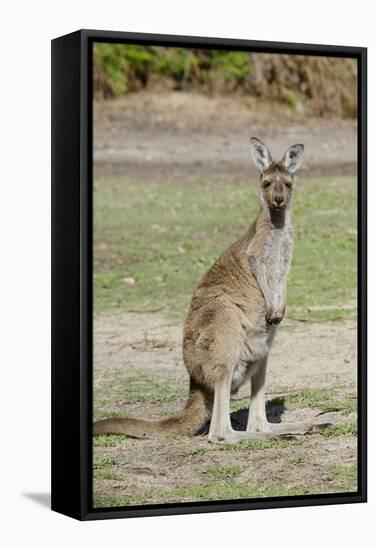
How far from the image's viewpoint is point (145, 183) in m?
15.9

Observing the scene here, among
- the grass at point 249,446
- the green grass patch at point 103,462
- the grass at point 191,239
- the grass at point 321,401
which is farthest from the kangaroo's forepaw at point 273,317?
the grass at point 191,239

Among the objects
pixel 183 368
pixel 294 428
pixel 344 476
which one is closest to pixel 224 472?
pixel 294 428

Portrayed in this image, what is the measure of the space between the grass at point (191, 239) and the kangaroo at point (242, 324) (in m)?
3.66

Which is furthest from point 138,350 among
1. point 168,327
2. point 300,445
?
point 300,445

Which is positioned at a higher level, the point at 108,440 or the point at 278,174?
the point at 278,174

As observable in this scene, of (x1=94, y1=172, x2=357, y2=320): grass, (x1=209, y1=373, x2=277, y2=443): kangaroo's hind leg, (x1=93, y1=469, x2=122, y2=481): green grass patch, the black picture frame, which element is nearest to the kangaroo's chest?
(x1=209, y1=373, x2=277, y2=443): kangaroo's hind leg

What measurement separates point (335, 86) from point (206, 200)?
112 inches

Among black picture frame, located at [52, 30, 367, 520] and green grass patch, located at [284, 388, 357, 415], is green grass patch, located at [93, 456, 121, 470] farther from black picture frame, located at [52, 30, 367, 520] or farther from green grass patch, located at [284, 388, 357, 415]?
green grass patch, located at [284, 388, 357, 415]

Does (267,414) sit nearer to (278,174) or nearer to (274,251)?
(274,251)

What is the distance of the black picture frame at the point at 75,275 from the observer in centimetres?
795

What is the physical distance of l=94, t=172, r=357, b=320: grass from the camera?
13339mm

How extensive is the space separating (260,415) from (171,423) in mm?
655

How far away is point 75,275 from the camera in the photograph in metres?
8.01

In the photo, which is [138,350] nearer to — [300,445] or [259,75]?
[300,445]
